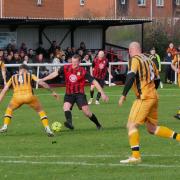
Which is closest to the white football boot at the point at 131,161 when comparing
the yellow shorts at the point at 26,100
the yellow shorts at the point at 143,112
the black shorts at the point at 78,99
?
the yellow shorts at the point at 143,112

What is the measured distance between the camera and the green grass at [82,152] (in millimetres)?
11188

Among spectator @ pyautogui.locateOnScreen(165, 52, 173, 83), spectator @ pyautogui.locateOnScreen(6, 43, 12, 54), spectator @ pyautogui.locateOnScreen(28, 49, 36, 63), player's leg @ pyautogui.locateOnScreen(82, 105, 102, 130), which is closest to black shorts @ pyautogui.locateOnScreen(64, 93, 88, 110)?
player's leg @ pyautogui.locateOnScreen(82, 105, 102, 130)

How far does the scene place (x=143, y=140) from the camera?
15336mm

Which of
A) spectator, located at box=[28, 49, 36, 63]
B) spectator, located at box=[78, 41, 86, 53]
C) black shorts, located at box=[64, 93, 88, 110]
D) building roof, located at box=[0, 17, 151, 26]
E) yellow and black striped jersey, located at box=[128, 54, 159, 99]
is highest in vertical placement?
building roof, located at box=[0, 17, 151, 26]

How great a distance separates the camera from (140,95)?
12.6 m

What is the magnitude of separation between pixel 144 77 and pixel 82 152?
2053mm

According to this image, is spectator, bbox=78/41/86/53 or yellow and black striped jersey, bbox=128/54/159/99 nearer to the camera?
yellow and black striped jersey, bbox=128/54/159/99

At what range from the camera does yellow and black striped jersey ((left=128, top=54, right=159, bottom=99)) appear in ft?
40.7

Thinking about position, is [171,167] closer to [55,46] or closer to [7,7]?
[55,46]

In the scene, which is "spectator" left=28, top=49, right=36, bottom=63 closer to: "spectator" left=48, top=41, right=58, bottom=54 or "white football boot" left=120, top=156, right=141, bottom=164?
"spectator" left=48, top=41, right=58, bottom=54

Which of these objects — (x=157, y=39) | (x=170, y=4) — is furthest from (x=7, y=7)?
(x=170, y=4)

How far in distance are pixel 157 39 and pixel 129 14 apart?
17.7 metres

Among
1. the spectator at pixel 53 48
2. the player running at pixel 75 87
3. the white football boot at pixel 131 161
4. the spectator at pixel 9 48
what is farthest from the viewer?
the spectator at pixel 53 48

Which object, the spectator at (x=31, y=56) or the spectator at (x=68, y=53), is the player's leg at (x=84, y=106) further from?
the spectator at (x=68, y=53)
